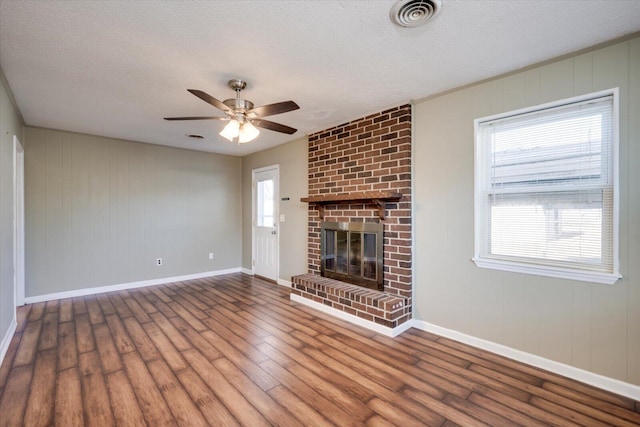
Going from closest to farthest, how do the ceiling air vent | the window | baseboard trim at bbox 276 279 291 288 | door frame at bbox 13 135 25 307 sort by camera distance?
the ceiling air vent
the window
door frame at bbox 13 135 25 307
baseboard trim at bbox 276 279 291 288

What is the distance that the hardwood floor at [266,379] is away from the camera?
1.84 m

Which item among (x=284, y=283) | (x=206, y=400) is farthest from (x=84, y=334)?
(x=284, y=283)

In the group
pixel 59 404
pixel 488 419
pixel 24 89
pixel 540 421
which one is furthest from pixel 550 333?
pixel 24 89

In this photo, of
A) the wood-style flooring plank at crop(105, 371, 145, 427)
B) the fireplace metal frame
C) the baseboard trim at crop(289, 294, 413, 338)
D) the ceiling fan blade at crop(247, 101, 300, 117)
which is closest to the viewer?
the wood-style flooring plank at crop(105, 371, 145, 427)

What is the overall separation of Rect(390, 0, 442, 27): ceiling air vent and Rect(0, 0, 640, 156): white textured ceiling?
0.05 m

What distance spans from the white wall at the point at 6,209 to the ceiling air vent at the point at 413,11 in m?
3.16

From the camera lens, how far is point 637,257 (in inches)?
78.2

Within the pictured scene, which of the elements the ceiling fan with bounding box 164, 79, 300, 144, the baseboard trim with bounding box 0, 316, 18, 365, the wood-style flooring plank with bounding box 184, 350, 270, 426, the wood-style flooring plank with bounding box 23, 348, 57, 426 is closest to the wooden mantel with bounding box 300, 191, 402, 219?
the ceiling fan with bounding box 164, 79, 300, 144

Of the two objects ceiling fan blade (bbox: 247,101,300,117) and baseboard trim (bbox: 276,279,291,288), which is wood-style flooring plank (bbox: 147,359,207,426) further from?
baseboard trim (bbox: 276,279,291,288)

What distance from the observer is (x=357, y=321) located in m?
3.26

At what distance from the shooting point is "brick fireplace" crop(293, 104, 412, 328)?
3172 mm

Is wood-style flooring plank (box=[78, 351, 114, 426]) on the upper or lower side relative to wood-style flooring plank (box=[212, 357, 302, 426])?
upper

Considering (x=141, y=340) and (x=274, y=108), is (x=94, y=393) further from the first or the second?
(x=274, y=108)

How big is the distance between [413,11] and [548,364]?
9.04ft
